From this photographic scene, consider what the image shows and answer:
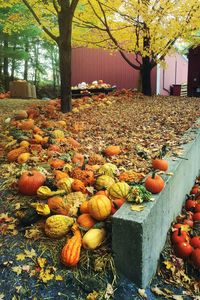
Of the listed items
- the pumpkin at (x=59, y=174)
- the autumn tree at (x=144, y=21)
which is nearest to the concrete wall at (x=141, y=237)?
the pumpkin at (x=59, y=174)

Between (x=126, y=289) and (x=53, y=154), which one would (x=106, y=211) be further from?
(x=53, y=154)

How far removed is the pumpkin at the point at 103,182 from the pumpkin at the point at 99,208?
1.49 ft

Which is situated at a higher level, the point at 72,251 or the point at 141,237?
the point at 141,237

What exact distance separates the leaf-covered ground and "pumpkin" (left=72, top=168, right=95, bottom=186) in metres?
0.54

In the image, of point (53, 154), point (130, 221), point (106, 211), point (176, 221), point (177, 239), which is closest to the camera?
point (130, 221)

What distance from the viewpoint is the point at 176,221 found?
13.7 ft

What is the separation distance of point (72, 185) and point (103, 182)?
0.34m

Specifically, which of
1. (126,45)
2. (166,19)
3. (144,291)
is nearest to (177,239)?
(144,291)

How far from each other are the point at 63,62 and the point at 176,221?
16.2 feet

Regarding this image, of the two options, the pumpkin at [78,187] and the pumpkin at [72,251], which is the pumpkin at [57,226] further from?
the pumpkin at [78,187]

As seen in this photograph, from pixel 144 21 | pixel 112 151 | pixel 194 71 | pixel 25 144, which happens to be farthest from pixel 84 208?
pixel 194 71

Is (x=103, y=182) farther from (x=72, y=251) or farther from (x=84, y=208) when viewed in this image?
(x=72, y=251)

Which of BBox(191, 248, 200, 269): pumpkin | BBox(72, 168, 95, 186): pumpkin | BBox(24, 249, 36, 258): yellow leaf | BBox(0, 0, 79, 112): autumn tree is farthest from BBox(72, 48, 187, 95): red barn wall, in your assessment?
BBox(24, 249, 36, 258): yellow leaf

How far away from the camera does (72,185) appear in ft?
12.3
